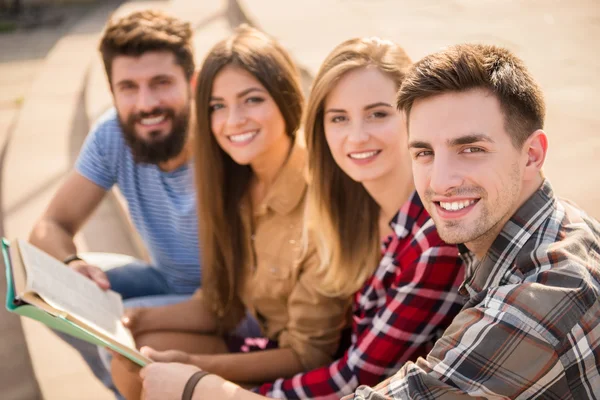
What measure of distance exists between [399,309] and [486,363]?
1.68 feet

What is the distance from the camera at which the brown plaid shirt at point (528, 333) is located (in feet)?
4.30

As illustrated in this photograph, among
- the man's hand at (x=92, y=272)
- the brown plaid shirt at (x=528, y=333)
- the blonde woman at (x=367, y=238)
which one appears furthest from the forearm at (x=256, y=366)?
the brown plaid shirt at (x=528, y=333)

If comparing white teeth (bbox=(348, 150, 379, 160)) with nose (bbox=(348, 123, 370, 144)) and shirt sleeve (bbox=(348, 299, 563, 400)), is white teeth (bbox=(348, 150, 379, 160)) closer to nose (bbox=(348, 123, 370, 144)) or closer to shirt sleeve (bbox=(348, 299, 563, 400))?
nose (bbox=(348, 123, 370, 144))

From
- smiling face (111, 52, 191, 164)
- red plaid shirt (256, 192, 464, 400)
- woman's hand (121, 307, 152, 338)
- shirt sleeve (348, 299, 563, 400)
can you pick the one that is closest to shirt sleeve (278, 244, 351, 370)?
red plaid shirt (256, 192, 464, 400)

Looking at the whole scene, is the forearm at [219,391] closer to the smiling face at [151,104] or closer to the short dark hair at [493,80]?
the short dark hair at [493,80]

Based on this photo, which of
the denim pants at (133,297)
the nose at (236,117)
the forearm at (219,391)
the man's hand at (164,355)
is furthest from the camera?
the denim pants at (133,297)

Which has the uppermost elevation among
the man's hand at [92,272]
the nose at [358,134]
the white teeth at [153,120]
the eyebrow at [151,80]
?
the eyebrow at [151,80]

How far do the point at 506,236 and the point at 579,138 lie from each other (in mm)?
2295

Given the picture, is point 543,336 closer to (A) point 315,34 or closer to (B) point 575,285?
(B) point 575,285

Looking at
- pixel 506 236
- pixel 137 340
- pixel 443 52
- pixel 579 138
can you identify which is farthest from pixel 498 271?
pixel 579 138

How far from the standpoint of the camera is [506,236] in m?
1.48

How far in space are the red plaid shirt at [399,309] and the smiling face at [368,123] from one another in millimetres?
162

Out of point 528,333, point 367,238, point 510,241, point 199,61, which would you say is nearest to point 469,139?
point 510,241

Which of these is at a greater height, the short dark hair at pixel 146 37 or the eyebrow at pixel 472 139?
the short dark hair at pixel 146 37
